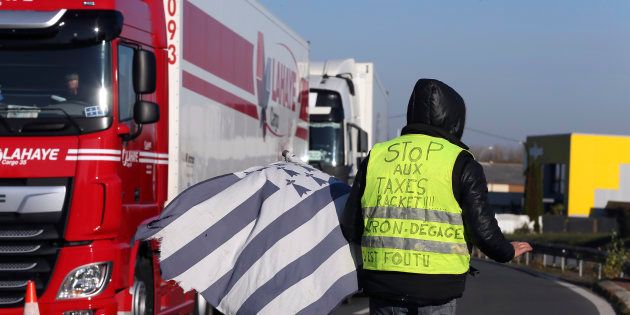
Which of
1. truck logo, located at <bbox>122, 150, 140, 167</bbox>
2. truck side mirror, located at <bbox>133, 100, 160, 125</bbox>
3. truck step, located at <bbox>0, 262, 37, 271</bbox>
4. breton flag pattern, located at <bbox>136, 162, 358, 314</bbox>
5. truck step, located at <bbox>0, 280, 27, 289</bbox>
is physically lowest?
truck step, located at <bbox>0, 280, 27, 289</bbox>

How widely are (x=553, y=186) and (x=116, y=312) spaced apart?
67.7m

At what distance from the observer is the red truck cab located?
27.6 ft

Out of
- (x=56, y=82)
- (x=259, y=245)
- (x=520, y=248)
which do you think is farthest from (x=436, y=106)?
(x=56, y=82)

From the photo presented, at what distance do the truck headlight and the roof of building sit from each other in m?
115

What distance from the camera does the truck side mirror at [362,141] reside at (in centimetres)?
2444

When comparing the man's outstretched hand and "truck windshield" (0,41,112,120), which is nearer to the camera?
the man's outstretched hand

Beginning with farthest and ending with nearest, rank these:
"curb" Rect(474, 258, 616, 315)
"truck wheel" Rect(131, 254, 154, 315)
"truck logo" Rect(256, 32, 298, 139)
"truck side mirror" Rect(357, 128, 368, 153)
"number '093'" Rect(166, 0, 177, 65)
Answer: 1. "truck side mirror" Rect(357, 128, 368, 153)
2. "curb" Rect(474, 258, 616, 315)
3. "truck logo" Rect(256, 32, 298, 139)
4. "number '093'" Rect(166, 0, 177, 65)
5. "truck wheel" Rect(131, 254, 154, 315)

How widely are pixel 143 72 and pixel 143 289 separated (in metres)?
1.84

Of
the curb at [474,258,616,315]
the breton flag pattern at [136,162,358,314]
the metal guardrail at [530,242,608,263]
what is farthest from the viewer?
the metal guardrail at [530,242,608,263]

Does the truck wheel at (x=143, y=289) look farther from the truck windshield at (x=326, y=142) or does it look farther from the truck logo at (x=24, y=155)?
the truck windshield at (x=326, y=142)

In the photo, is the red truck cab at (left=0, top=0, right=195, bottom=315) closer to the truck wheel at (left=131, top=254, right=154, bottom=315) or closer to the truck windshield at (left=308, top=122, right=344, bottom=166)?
the truck wheel at (left=131, top=254, right=154, bottom=315)

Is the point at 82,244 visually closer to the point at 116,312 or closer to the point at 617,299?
the point at 116,312

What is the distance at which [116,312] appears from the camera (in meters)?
8.67

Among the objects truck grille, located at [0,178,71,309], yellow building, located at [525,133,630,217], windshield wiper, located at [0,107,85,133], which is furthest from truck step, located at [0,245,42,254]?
yellow building, located at [525,133,630,217]
